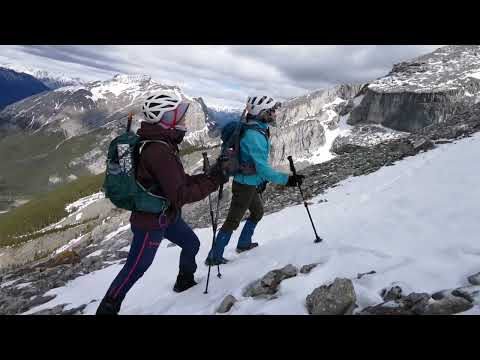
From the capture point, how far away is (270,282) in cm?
656

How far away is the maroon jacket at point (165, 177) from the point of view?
578 cm

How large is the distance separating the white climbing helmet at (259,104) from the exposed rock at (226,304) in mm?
3823

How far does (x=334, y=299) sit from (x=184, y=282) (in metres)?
3.97

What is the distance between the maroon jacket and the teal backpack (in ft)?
0.33

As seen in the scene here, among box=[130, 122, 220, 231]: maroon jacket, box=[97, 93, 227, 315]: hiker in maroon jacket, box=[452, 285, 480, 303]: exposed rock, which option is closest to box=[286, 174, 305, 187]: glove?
box=[97, 93, 227, 315]: hiker in maroon jacket

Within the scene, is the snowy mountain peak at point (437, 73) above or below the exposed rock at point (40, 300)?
above

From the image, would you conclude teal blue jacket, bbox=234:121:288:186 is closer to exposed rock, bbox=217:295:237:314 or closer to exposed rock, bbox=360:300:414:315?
exposed rock, bbox=217:295:237:314

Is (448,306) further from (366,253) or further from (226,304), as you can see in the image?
(226,304)

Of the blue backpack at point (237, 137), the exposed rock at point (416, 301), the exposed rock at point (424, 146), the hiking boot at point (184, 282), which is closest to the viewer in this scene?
the exposed rock at point (416, 301)

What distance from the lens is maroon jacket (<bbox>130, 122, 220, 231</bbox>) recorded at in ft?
19.0

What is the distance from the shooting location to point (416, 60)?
131 m

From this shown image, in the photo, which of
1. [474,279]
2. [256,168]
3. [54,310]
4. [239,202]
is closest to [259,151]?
[256,168]

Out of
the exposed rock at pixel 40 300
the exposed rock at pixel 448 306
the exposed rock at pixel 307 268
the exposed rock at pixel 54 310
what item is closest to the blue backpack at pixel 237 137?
the exposed rock at pixel 307 268

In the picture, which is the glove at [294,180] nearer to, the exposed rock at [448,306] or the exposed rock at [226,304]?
the exposed rock at [226,304]
